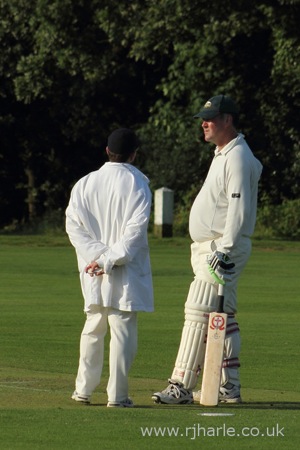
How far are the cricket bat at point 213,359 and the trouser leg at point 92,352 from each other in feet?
2.30

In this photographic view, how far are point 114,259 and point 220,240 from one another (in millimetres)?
888

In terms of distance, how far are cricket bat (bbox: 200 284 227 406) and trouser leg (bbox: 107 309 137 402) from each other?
1.66ft

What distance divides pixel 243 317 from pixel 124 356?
7658 millimetres

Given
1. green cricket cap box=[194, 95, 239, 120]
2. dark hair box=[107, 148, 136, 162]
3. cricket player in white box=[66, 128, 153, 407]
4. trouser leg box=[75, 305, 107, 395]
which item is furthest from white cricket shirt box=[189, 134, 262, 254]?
trouser leg box=[75, 305, 107, 395]

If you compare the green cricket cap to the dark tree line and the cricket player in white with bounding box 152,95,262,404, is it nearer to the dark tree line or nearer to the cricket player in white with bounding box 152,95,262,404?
the cricket player in white with bounding box 152,95,262,404

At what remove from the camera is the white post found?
35500mm

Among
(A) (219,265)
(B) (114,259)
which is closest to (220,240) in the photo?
(A) (219,265)

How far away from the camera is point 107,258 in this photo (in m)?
9.19

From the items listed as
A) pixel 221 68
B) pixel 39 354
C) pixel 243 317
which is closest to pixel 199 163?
pixel 221 68

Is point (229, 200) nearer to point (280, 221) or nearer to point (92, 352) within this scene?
point (92, 352)

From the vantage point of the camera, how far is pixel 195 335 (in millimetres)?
9711

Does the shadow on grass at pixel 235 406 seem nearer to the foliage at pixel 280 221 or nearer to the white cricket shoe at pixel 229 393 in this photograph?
the white cricket shoe at pixel 229 393

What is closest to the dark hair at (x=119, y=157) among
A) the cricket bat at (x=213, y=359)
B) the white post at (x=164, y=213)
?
the cricket bat at (x=213, y=359)

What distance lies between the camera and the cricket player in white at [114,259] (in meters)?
9.22
